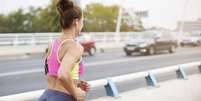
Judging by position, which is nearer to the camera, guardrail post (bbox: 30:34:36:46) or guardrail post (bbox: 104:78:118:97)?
guardrail post (bbox: 104:78:118:97)

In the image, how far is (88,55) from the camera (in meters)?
25.7

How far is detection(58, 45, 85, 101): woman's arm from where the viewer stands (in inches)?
120

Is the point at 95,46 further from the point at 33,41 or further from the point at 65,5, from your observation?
the point at 65,5

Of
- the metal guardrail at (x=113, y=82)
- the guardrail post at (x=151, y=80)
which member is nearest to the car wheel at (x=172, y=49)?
the metal guardrail at (x=113, y=82)

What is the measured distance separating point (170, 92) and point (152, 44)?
66.3ft

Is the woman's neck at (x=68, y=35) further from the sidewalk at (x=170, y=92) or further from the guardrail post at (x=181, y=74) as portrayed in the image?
the guardrail post at (x=181, y=74)

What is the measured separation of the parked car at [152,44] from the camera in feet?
87.0

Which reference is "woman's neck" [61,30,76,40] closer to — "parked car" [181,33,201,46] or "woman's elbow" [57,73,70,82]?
"woman's elbow" [57,73,70,82]

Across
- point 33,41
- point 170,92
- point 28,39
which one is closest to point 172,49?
point 33,41

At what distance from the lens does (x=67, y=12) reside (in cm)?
313

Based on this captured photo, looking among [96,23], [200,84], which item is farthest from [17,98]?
[96,23]

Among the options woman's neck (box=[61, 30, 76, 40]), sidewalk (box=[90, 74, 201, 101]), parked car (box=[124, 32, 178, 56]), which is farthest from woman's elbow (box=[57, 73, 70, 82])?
parked car (box=[124, 32, 178, 56])

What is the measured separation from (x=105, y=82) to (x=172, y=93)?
1.54m

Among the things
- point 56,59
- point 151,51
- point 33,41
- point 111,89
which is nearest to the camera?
point 56,59
